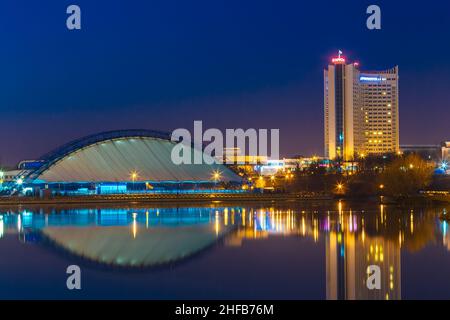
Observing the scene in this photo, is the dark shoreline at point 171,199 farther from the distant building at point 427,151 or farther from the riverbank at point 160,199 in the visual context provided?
the distant building at point 427,151

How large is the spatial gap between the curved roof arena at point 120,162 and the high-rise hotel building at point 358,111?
50870mm

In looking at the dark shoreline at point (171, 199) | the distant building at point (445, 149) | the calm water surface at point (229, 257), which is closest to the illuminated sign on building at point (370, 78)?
the distant building at point (445, 149)

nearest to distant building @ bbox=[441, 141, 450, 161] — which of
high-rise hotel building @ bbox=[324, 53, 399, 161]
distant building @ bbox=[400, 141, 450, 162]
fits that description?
distant building @ bbox=[400, 141, 450, 162]

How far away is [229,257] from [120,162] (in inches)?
1931

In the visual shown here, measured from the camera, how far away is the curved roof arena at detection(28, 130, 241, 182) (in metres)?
66.2

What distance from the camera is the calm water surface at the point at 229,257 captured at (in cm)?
1612

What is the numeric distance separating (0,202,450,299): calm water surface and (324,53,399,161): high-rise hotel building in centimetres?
8635

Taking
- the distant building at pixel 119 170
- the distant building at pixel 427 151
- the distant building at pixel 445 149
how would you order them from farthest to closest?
the distant building at pixel 445 149 → the distant building at pixel 427 151 → the distant building at pixel 119 170

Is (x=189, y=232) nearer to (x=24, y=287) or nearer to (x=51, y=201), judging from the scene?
(x=24, y=287)

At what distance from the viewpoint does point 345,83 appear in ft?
402

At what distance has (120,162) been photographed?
69.1m

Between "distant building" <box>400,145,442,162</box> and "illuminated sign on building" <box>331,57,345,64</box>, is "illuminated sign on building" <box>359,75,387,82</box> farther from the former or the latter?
"distant building" <box>400,145,442,162</box>

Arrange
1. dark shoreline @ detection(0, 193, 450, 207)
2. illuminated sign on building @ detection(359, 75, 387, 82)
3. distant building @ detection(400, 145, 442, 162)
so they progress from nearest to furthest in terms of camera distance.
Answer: dark shoreline @ detection(0, 193, 450, 207)
distant building @ detection(400, 145, 442, 162)
illuminated sign on building @ detection(359, 75, 387, 82)
